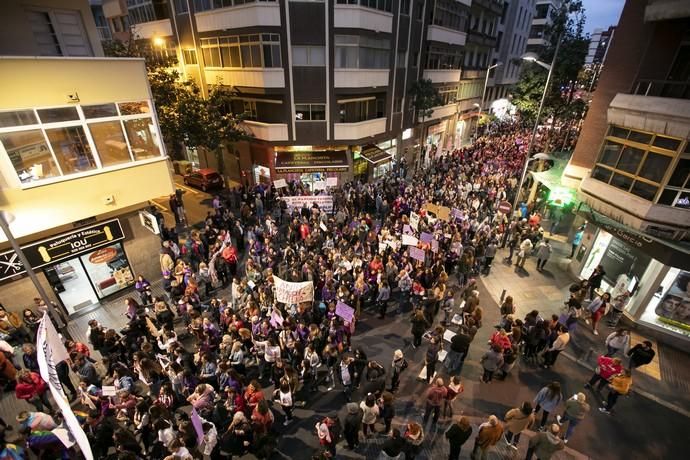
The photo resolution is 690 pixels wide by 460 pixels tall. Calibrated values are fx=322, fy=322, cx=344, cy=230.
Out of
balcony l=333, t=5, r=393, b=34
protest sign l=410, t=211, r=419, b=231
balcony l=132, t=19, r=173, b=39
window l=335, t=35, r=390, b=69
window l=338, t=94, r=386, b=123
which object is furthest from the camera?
balcony l=132, t=19, r=173, b=39

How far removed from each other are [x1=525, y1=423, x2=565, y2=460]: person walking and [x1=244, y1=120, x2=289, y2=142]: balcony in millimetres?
21256

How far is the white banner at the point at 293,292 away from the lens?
1018cm

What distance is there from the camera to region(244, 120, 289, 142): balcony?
22641 mm

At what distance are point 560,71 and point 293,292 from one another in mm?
24618

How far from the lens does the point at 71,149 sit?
416 inches

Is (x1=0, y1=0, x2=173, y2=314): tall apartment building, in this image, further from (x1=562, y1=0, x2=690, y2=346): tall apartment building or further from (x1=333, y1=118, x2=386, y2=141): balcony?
(x1=562, y1=0, x2=690, y2=346): tall apartment building

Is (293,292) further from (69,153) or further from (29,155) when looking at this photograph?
(29,155)

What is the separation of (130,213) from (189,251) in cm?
313

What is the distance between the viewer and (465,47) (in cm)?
3712

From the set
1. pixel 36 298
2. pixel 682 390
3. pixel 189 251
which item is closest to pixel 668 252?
pixel 682 390

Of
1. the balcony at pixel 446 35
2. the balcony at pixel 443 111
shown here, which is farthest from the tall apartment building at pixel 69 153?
the balcony at pixel 443 111

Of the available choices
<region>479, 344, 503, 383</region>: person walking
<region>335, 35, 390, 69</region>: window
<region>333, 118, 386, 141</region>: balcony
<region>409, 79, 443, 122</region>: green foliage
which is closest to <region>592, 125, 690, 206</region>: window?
<region>479, 344, 503, 383</region>: person walking

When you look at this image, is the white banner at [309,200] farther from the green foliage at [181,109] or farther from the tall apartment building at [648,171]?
the tall apartment building at [648,171]

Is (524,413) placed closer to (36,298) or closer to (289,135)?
(36,298)
